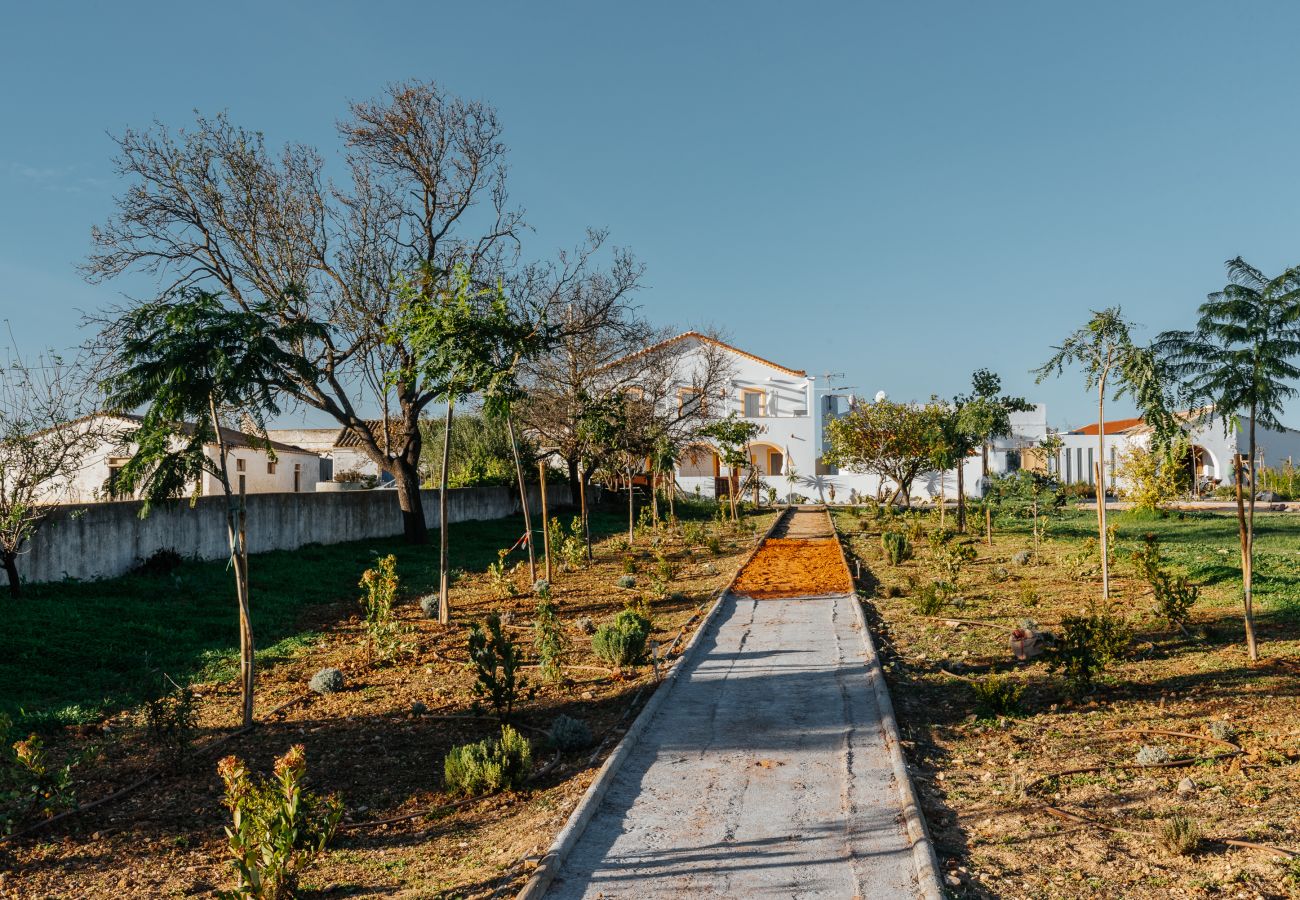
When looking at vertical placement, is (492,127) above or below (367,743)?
above

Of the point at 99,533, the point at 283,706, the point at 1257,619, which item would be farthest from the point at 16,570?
the point at 1257,619

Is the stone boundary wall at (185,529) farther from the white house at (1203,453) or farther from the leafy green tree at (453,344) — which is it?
the white house at (1203,453)

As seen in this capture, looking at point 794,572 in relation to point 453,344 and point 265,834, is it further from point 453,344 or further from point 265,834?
point 265,834

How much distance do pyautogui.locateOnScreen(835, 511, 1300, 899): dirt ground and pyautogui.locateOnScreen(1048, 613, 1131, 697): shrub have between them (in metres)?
0.15

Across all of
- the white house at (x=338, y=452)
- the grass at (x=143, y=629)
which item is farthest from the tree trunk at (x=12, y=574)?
the white house at (x=338, y=452)

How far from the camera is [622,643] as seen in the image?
31.3 ft

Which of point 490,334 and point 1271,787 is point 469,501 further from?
point 1271,787

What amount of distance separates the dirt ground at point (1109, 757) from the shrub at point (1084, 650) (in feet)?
0.48

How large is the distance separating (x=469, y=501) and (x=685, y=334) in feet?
56.1

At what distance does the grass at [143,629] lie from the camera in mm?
9109

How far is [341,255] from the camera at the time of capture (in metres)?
20.3

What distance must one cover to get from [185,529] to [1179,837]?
16.1m

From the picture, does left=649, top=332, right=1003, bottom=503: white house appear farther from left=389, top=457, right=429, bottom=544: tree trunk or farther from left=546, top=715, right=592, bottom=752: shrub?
left=546, top=715, right=592, bottom=752: shrub

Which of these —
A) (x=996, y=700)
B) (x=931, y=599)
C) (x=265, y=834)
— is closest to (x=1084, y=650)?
(x=996, y=700)
